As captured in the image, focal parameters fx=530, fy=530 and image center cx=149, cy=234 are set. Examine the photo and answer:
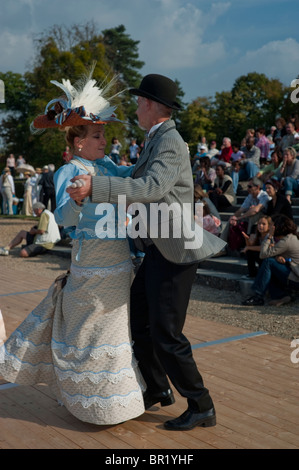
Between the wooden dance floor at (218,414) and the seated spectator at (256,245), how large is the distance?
2.85 metres

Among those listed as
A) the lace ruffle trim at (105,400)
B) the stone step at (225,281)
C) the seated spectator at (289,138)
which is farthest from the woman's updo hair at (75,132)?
the seated spectator at (289,138)

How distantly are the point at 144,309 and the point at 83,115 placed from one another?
1.29 meters

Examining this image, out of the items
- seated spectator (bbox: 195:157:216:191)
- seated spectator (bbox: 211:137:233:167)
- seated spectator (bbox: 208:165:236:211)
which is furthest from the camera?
seated spectator (bbox: 211:137:233:167)

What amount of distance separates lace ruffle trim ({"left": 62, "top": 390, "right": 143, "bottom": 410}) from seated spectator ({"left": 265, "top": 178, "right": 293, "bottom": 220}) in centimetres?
579

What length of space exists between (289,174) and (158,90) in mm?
8412

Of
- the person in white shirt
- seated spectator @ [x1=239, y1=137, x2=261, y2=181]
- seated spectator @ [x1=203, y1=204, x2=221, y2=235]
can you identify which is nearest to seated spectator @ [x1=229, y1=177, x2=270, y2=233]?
seated spectator @ [x1=203, y1=204, x2=221, y2=235]

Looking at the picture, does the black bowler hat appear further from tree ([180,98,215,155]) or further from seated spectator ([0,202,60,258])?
tree ([180,98,215,155])

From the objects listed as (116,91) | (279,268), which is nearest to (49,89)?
(116,91)

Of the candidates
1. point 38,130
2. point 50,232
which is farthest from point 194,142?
point 38,130

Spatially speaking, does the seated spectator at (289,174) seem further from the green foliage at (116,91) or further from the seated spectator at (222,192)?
the green foliage at (116,91)

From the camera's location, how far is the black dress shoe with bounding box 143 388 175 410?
3478mm

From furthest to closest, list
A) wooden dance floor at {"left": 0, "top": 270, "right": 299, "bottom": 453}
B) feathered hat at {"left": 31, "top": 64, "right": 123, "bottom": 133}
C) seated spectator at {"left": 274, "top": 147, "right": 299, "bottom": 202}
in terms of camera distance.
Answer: seated spectator at {"left": 274, "top": 147, "right": 299, "bottom": 202} → feathered hat at {"left": 31, "top": 64, "right": 123, "bottom": 133} → wooden dance floor at {"left": 0, "top": 270, "right": 299, "bottom": 453}

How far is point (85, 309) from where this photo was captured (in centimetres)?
325

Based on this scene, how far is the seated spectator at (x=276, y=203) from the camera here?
8.55m
